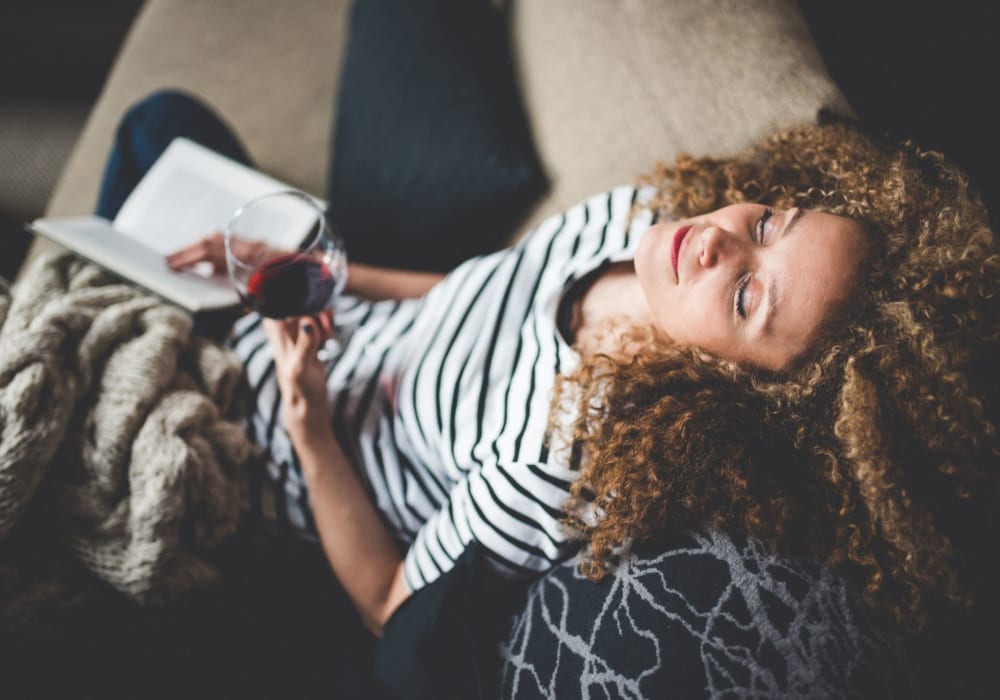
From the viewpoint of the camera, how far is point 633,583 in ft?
2.39

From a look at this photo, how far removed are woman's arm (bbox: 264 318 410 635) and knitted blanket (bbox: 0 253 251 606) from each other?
0.12 m

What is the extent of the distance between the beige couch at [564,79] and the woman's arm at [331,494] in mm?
564

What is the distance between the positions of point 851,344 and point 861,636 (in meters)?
0.34

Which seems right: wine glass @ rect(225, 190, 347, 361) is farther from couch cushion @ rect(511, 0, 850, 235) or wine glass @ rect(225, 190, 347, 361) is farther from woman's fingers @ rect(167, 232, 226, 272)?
couch cushion @ rect(511, 0, 850, 235)

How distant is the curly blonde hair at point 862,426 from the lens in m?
0.73

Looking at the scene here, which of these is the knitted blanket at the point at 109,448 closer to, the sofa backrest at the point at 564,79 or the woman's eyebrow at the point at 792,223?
the sofa backrest at the point at 564,79

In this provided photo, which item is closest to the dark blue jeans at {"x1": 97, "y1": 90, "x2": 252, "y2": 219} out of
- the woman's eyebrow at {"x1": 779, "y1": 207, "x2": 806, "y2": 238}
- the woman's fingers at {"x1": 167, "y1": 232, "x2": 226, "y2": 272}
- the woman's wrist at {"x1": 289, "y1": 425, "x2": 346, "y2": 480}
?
Answer: the woman's fingers at {"x1": 167, "y1": 232, "x2": 226, "y2": 272}

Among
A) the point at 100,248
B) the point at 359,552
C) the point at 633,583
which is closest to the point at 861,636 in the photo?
the point at 633,583

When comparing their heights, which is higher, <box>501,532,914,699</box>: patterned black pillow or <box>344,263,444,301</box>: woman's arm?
<box>344,263,444,301</box>: woman's arm

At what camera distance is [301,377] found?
998 millimetres

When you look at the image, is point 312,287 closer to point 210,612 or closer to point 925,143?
point 210,612

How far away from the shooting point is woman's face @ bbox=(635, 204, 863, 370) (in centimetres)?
77

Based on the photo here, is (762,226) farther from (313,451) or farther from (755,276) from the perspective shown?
(313,451)

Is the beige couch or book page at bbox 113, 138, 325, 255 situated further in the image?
book page at bbox 113, 138, 325, 255
